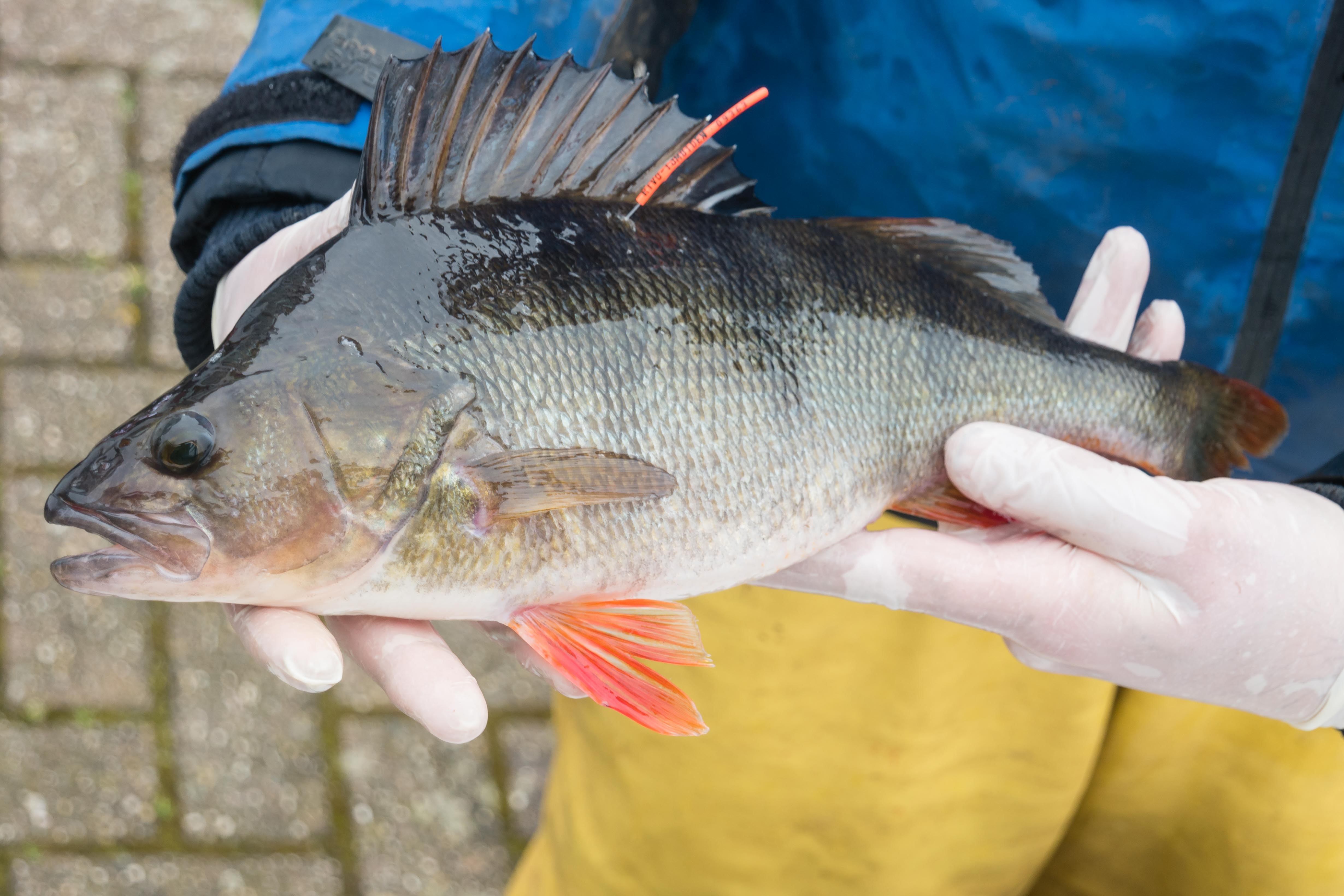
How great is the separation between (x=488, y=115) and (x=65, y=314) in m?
1.91

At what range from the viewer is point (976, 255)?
1.40 m

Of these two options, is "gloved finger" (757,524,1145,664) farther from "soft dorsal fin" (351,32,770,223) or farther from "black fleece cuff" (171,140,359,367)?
"black fleece cuff" (171,140,359,367)

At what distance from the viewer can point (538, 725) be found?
2.45 metres

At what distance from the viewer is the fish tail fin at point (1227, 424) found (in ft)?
4.57

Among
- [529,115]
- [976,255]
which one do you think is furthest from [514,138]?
[976,255]

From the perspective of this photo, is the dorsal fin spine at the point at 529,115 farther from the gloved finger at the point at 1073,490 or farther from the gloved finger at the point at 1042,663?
the gloved finger at the point at 1042,663

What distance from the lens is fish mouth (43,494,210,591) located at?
0.99 m

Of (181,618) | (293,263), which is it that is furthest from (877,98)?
(181,618)

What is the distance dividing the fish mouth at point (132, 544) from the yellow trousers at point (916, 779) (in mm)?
846

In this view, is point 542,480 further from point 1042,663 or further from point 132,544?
point 1042,663

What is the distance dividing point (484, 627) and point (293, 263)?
1.61 ft

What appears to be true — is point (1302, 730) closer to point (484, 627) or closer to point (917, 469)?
point (917, 469)

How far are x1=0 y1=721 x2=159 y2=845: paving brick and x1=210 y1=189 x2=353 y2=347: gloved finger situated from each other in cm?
110

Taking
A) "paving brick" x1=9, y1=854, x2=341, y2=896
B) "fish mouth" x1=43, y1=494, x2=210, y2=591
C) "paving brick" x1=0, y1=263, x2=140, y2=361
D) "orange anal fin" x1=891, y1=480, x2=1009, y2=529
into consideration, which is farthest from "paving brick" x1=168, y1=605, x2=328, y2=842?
"orange anal fin" x1=891, y1=480, x2=1009, y2=529
